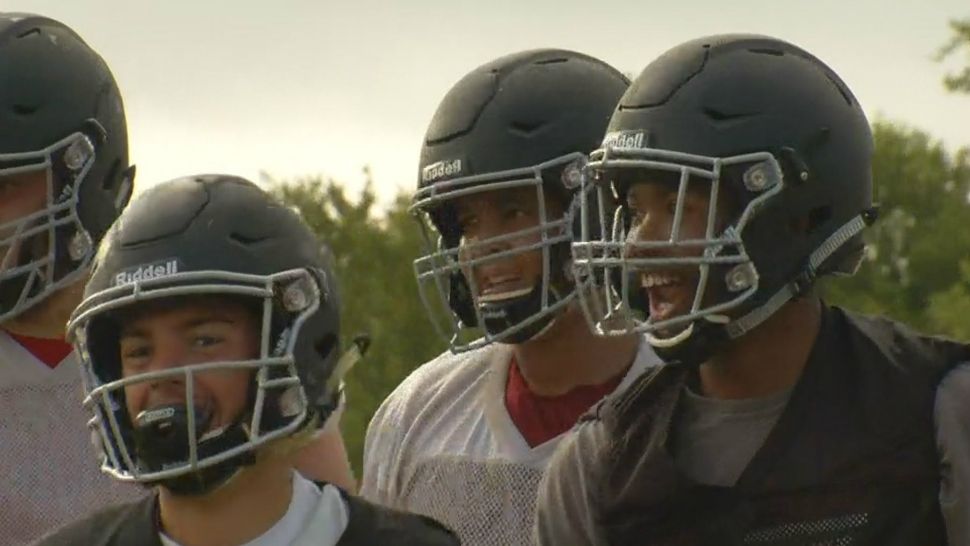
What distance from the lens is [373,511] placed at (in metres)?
5.12

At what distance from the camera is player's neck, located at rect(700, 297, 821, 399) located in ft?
16.7

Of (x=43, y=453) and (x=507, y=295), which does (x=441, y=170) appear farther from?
(x=43, y=453)

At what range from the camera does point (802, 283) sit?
5117 millimetres

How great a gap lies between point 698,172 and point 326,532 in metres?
0.94

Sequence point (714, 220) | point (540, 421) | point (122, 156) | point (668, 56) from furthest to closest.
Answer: point (122, 156) < point (540, 421) < point (668, 56) < point (714, 220)

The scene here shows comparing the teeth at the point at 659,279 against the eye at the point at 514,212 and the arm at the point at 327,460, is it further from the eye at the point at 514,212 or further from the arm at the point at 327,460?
the eye at the point at 514,212

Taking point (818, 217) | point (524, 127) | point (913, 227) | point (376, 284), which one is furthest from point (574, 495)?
point (913, 227)

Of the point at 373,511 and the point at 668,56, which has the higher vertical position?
the point at 668,56

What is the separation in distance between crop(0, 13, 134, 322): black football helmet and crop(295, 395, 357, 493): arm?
1.01 m

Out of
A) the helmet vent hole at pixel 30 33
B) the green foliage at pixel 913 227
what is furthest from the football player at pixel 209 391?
the green foliage at pixel 913 227

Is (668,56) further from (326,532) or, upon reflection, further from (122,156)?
(122,156)

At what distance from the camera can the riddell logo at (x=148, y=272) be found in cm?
512

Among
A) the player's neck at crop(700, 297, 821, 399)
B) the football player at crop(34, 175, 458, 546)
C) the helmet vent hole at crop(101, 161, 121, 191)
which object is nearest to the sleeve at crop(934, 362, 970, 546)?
the player's neck at crop(700, 297, 821, 399)

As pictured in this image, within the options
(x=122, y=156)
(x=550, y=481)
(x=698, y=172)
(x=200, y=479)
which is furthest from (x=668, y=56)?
(x=122, y=156)
